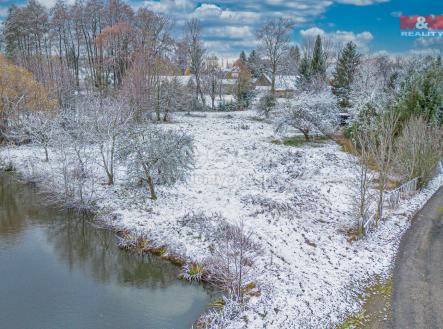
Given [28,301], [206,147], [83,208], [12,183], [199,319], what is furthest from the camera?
[206,147]

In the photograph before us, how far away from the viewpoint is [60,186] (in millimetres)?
21594

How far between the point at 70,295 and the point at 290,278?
726cm

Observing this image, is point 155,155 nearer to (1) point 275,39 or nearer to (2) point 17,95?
(2) point 17,95

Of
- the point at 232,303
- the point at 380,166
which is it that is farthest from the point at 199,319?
the point at 380,166

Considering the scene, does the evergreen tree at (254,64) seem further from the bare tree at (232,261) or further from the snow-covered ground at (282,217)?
the bare tree at (232,261)

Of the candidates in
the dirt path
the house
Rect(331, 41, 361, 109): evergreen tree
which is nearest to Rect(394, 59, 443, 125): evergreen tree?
the dirt path

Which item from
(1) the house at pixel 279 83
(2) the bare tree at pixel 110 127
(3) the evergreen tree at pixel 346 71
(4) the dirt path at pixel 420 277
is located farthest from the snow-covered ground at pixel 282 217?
(1) the house at pixel 279 83

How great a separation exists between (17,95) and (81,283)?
22316mm

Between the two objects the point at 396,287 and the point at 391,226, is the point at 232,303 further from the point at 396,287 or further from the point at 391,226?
the point at 391,226

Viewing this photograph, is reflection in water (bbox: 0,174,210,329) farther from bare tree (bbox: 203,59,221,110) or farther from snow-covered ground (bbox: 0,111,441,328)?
bare tree (bbox: 203,59,221,110)

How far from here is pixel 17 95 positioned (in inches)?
1198

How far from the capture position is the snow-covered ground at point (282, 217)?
11.9 meters

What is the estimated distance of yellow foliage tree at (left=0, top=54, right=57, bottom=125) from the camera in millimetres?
29766

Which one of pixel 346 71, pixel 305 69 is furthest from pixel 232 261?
pixel 305 69
